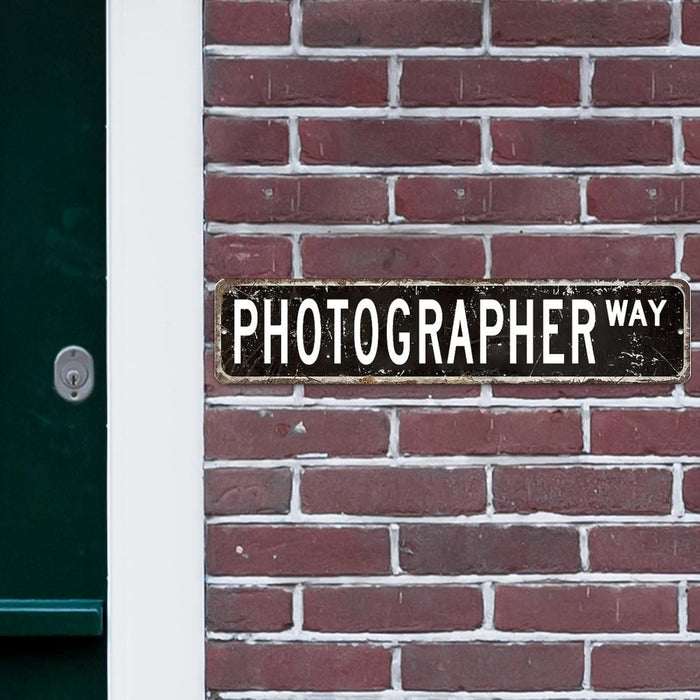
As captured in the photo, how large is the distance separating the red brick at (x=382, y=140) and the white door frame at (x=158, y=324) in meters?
0.20

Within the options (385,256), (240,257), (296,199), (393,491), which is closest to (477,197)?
(385,256)

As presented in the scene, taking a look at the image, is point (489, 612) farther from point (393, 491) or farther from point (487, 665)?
point (393, 491)

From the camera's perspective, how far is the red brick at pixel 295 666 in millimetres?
1601

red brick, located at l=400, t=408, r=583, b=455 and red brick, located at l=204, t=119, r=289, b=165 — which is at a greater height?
red brick, located at l=204, t=119, r=289, b=165

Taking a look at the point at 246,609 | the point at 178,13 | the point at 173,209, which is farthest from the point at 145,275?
the point at 246,609

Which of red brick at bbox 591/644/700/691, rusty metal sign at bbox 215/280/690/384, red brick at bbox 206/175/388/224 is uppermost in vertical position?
red brick at bbox 206/175/388/224

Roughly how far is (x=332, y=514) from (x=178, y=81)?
77cm

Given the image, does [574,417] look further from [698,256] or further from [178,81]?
[178,81]

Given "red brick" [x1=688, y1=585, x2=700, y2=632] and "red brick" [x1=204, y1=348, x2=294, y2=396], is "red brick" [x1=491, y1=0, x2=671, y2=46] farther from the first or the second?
"red brick" [x1=688, y1=585, x2=700, y2=632]

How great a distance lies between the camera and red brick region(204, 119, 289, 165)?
1.58 meters

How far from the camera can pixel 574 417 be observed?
1.61 meters

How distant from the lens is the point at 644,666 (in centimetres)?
162
